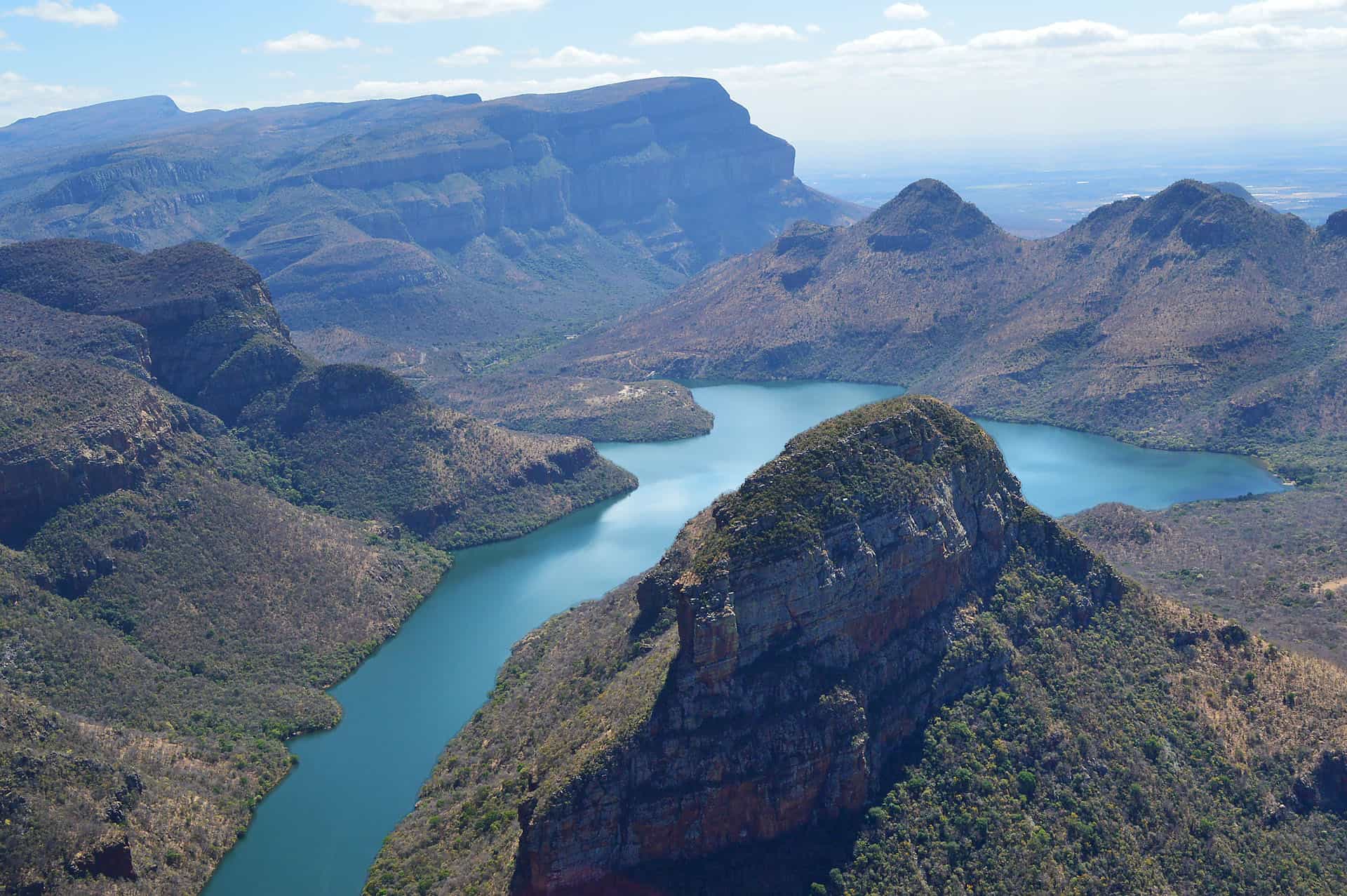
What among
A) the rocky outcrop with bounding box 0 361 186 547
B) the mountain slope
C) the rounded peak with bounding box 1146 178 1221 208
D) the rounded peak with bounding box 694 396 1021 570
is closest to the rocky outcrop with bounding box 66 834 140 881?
the mountain slope

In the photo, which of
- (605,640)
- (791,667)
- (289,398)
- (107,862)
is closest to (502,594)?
(605,640)

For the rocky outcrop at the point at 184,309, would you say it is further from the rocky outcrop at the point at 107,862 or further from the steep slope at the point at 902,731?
the steep slope at the point at 902,731

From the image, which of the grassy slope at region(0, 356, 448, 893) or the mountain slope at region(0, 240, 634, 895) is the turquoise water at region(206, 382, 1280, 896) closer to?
the mountain slope at region(0, 240, 634, 895)

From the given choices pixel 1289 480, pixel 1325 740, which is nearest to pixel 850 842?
pixel 1325 740

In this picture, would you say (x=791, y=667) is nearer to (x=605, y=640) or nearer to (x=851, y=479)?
(x=851, y=479)

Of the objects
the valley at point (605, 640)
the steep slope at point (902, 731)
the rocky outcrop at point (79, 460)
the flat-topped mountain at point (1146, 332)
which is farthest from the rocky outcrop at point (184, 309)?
the flat-topped mountain at point (1146, 332)
